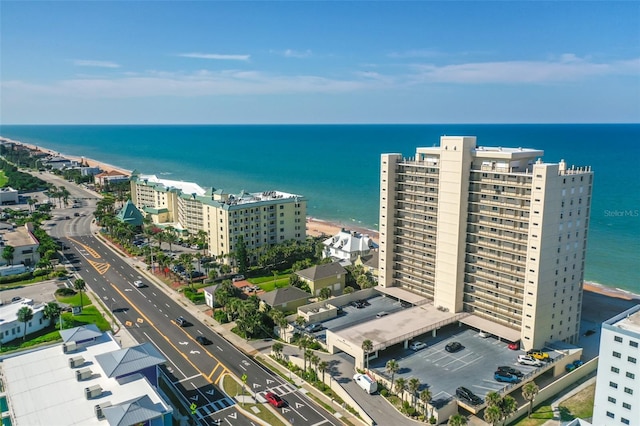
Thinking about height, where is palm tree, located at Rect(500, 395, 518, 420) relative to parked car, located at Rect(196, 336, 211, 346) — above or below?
above

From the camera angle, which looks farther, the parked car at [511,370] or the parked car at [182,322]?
the parked car at [182,322]

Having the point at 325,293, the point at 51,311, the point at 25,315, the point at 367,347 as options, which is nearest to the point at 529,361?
the point at 367,347

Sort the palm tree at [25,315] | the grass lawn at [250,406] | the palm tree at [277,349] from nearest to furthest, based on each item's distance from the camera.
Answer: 1. the grass lawn at [250,406]
2. the palm tree at [277,349]
3. the palm tree at [25,315]

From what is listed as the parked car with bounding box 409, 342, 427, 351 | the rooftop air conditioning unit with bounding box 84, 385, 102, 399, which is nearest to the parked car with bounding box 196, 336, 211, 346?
the rooftop air conditioning unit with bounding box 84, 385, 102, 399

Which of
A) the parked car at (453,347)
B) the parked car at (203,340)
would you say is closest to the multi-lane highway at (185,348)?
the parked car at (203,340)

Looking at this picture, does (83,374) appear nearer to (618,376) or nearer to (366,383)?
(366,383)

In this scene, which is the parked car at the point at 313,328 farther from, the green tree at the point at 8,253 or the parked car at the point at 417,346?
the green tree at the point at 8,253

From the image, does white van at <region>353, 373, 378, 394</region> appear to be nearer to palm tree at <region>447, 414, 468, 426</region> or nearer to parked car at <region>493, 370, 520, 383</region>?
palm tree at <region>447, 414, 468, 426</region>
